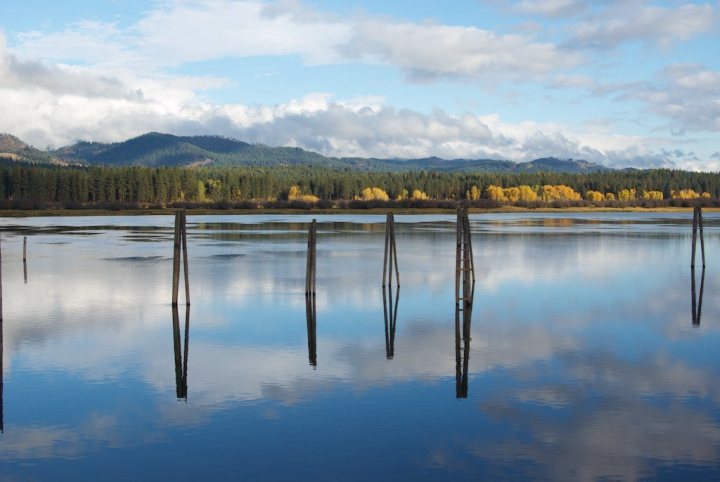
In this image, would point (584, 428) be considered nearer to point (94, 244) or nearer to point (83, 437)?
point (83, 437)

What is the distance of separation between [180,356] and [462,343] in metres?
6.85

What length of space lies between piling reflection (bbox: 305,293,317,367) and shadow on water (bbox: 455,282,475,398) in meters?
3.23

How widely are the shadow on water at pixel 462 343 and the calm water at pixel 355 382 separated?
0.33ft

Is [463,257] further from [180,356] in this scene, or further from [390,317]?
[180,356]

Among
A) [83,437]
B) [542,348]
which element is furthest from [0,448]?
[542,348]

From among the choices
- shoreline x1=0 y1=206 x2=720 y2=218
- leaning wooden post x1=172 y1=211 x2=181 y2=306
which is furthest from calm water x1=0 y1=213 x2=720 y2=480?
shoreline x1=0 y1=206 x2=720 y2=218

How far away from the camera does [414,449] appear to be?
11.9 meters

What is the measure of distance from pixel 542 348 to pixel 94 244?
42.6m

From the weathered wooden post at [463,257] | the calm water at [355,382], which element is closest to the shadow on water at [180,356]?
the calm water at [355,382]

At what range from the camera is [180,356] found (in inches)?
730

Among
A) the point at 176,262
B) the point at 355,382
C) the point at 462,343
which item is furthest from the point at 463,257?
the point at 355,382

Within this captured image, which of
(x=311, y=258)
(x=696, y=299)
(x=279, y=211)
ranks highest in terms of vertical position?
(x=311, y=258)

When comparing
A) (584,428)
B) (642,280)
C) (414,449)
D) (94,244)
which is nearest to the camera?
(414,449)

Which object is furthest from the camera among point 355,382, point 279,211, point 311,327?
point 279,211
